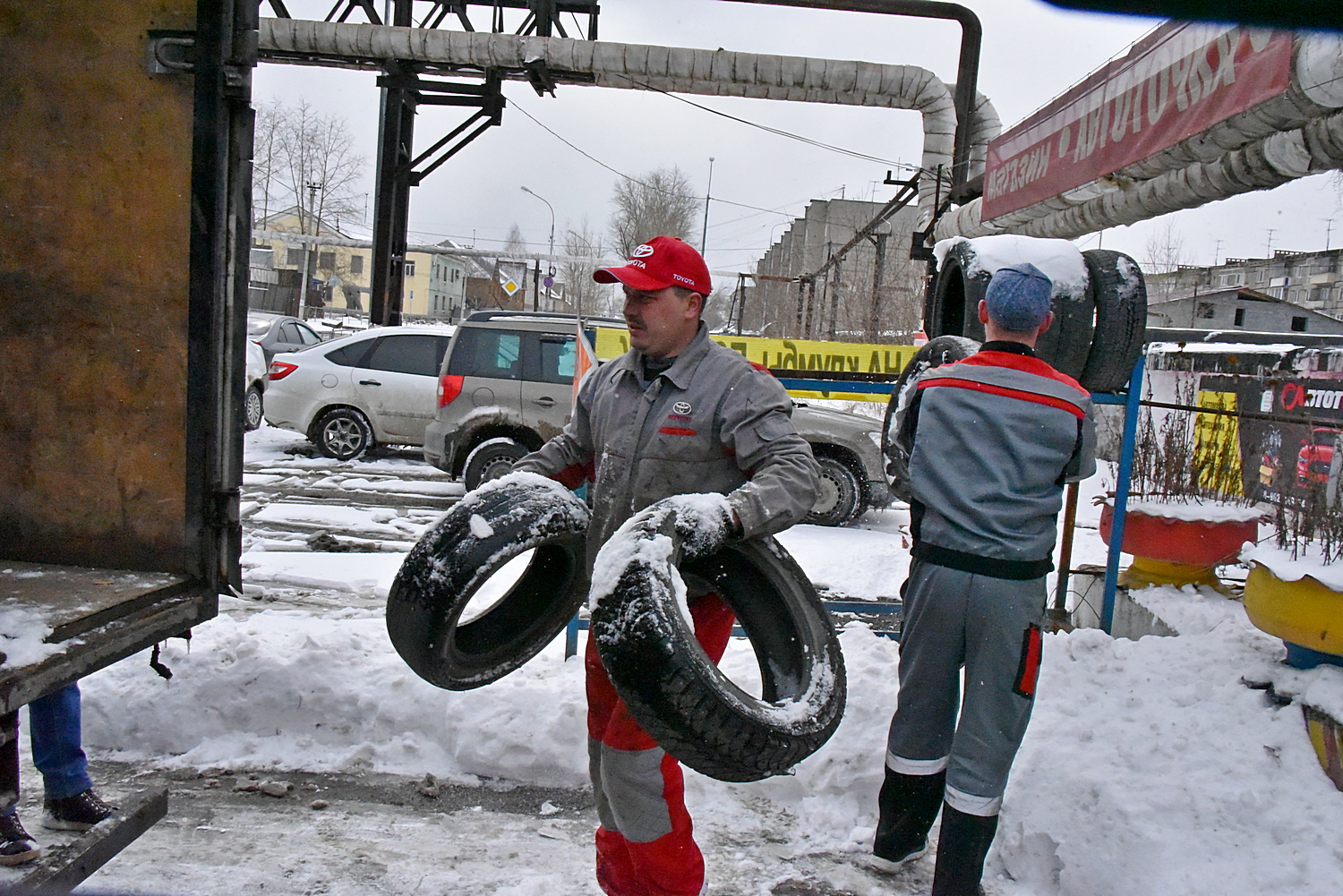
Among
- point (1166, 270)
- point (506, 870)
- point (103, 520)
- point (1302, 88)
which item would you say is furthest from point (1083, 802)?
point (1166, 270)

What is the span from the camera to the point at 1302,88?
3.63 meters

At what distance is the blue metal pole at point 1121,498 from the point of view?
4.79 meters

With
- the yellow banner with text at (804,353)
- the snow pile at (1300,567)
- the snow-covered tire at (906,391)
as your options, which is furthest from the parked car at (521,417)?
the snow pile at (1300,567)

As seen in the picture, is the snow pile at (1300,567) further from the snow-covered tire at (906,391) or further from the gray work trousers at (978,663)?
the snow-covered tire at (906,391)

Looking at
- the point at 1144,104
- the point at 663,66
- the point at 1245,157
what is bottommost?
the point at 1245,157

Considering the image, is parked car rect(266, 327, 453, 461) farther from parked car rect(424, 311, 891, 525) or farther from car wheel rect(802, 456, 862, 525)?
car wheel rect(802, 456, 862, 525)

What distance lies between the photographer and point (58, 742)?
9.50 ft

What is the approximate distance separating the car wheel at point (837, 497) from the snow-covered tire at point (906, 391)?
15.7 feet

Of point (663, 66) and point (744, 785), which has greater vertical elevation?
point (663, 66)

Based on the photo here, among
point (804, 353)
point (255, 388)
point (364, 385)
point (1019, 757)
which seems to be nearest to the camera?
point (1019, 757)

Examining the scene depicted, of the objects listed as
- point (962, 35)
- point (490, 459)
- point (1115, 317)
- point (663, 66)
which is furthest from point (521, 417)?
point (962, 35)

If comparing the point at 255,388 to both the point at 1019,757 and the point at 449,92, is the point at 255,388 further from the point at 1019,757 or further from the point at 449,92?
the point at 1019,757

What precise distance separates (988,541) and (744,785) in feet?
5.39

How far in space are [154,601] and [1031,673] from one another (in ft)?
8.32
